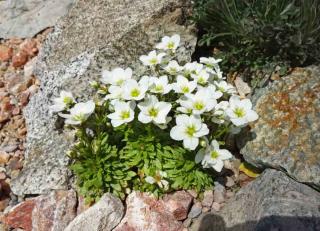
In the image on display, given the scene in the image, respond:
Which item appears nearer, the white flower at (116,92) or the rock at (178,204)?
the white flower at (116,92)

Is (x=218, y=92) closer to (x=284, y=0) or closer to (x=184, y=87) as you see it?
(x=184, y=87)

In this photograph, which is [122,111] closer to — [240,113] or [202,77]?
[202,77]

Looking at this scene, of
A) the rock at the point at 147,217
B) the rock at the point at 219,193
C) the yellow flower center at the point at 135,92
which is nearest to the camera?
the yellow flower center at the point at 135,92

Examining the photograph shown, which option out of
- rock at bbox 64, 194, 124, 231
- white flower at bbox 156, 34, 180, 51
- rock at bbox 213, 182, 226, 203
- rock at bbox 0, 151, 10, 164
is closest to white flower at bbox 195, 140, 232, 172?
rock at bbox 213, 182, 226, 203

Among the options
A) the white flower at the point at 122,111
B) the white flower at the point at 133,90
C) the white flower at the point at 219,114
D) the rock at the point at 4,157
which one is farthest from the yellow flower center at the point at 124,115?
the rock at the point at 4,157

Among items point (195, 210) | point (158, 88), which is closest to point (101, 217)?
point (195, 210)

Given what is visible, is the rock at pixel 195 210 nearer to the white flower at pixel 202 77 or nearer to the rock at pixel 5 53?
the white flower at pixel 202 77

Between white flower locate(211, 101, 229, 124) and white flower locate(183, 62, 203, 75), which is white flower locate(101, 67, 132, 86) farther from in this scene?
white flower locate(211, 101, 229, 124)

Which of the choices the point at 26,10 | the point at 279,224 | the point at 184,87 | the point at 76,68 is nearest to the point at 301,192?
the point at 279,224
